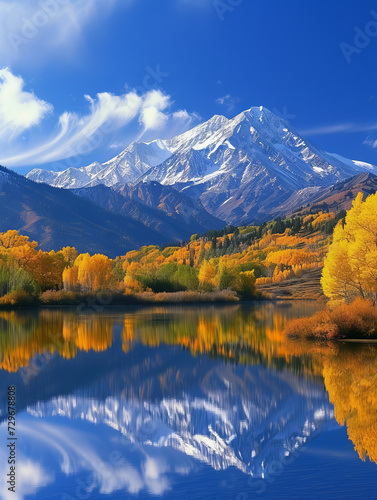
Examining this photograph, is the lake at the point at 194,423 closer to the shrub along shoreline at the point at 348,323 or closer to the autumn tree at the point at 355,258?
the shrub along shoreline at the point at 348,323

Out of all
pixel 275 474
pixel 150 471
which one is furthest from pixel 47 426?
pixel 275 474

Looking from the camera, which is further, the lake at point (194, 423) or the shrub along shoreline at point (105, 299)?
the shrub along shoreline at point (105, 299)

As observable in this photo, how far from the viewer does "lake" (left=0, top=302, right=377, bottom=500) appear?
468 inches

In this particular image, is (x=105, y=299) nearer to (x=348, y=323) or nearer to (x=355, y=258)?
(x=355, y=258)

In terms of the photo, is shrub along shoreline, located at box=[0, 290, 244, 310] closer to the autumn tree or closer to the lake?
the lake

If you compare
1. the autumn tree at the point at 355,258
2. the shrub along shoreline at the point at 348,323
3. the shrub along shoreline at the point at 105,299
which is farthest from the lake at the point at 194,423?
the shrub along shoreline at the point at 105,299

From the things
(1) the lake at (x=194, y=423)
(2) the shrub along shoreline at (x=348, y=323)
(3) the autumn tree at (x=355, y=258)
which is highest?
(3) the autumn tree at (x=355, y=258)

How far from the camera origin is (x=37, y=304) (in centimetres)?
8200

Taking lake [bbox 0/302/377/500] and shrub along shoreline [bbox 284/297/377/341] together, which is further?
shrub along shoreline [bbox 284/297/377/341]

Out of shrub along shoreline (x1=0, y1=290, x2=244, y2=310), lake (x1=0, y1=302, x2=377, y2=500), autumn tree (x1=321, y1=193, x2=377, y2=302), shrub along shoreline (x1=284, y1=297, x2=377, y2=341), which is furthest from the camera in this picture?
shrub along shoreline (x1=0, y1=290, x2=244, y2=310)

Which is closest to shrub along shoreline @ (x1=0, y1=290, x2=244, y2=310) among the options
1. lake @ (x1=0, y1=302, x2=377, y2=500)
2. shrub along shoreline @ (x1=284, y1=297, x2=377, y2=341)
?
lake @ (x1=0, y1=302, x2=377, y2=500)

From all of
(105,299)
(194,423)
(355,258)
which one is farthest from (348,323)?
(105,299)

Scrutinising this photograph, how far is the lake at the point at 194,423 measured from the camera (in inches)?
468

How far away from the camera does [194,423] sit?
16.5 metres
